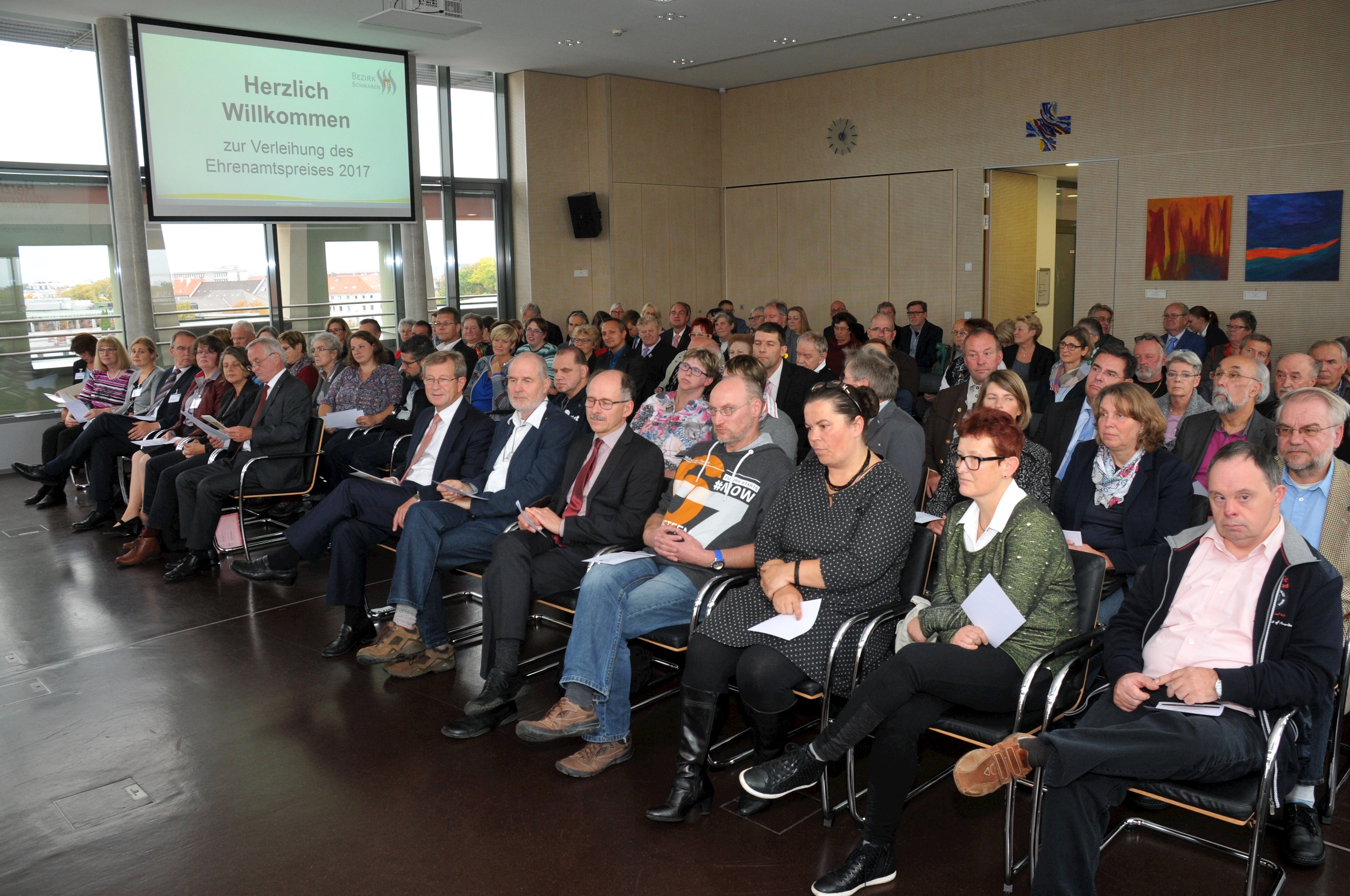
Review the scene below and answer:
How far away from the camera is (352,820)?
305cm

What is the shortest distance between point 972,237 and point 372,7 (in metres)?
6.77

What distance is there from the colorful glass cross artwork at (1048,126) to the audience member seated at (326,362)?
302 inches

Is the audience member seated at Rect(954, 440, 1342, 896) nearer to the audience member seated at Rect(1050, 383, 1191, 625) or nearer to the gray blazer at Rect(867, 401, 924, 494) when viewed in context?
the audience member seated at Rect(1050, 383, 1191, 625)

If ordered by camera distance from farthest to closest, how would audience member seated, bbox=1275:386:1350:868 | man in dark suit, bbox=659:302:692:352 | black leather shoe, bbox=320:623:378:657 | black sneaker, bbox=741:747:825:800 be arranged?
man in dark suit, bbox=659:302:692:352
black leather shoe, bbox=320:623:378:657
audience member seated, bbox=1275:386:1350:868
black sneaker, bbox=741:747:825:800

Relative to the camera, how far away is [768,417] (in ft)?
14.9

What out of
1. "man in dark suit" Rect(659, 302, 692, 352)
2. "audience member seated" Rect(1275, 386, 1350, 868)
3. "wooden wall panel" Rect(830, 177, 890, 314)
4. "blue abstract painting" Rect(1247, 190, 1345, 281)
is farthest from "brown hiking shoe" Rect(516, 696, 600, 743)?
"wooden wall panel" Rect(830, 177, 890, 314)

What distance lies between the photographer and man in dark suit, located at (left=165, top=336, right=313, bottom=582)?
18.1 feet

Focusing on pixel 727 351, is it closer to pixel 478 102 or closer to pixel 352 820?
pixel 352 820

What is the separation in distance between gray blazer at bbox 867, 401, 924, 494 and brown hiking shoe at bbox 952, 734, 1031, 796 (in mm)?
1835

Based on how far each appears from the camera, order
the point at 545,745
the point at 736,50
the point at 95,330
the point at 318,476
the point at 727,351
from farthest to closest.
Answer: the point at 736,50 < the point at 95,330 < the point at 727,351 < the point at 318,476 < the point at 545,745

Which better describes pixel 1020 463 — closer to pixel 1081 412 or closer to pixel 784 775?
pixel 1081 412

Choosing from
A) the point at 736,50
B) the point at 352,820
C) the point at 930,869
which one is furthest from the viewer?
the point at 736,50

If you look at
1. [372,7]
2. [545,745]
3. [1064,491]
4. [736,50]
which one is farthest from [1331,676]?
[736,50]

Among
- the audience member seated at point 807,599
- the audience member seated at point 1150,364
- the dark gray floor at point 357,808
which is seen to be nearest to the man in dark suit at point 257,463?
the dark gray floor at point 357,808
